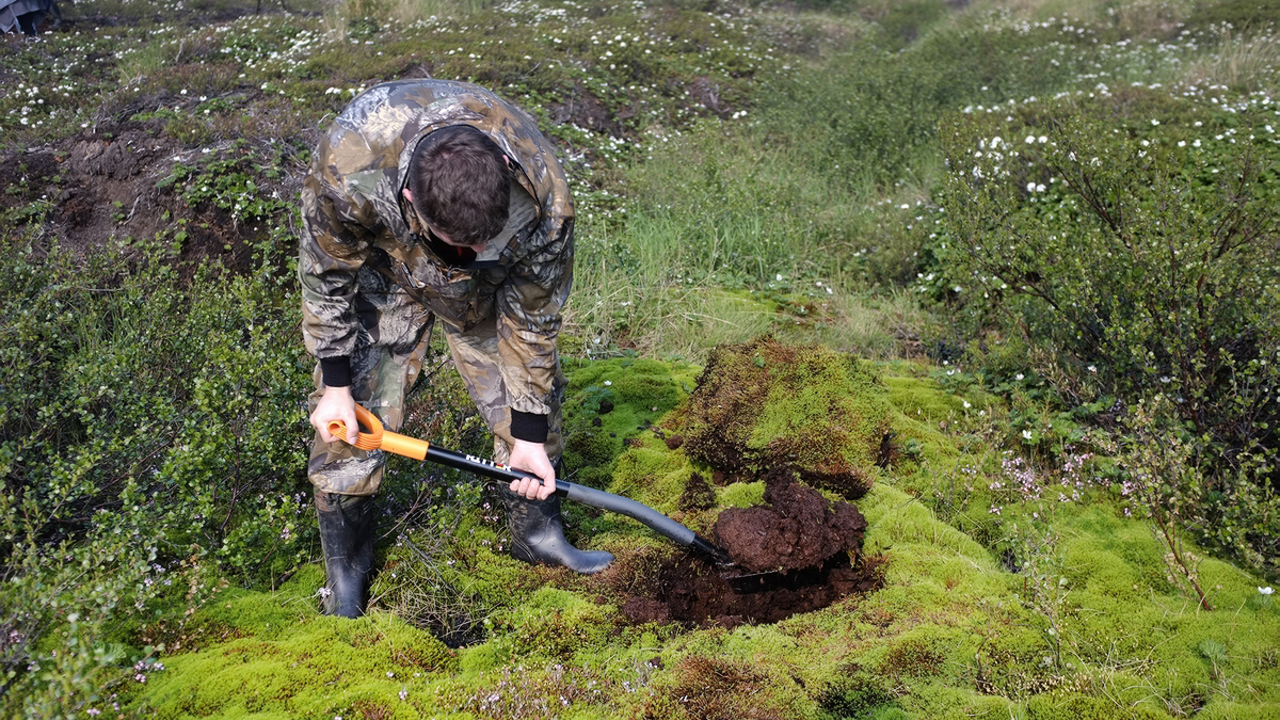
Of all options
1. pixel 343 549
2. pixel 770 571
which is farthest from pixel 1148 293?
pixel 343 549

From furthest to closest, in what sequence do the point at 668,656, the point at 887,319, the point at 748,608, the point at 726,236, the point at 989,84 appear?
1. the point at 989,84
2. the point at 726,236
3. the point at 887,319
4. the point at 748,608
5. the point at 668,656

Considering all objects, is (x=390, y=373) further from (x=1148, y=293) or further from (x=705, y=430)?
(x=1148, y=293)

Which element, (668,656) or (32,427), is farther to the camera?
(32,427)

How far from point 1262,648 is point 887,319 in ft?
Answer: 10.7

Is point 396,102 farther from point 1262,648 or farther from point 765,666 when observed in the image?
point 1262,648

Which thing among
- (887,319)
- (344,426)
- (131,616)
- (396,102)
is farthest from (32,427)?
(887,319)

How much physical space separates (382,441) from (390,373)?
28 cm

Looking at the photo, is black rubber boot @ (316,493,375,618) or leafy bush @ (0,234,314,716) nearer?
leafy bush @ (0,234,314,716)

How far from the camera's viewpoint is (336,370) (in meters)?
2.69

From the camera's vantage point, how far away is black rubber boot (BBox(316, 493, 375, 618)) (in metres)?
2.89

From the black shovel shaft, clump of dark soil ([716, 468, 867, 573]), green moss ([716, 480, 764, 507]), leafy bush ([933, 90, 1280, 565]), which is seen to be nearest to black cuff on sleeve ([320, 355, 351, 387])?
the black shovel shaft

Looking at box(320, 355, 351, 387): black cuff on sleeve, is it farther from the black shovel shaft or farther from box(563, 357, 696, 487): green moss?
box(563, 357, 696, 487): green moss

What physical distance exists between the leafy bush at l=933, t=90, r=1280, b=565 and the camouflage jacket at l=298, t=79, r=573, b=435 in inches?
101

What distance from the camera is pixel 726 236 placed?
6.20 metres
